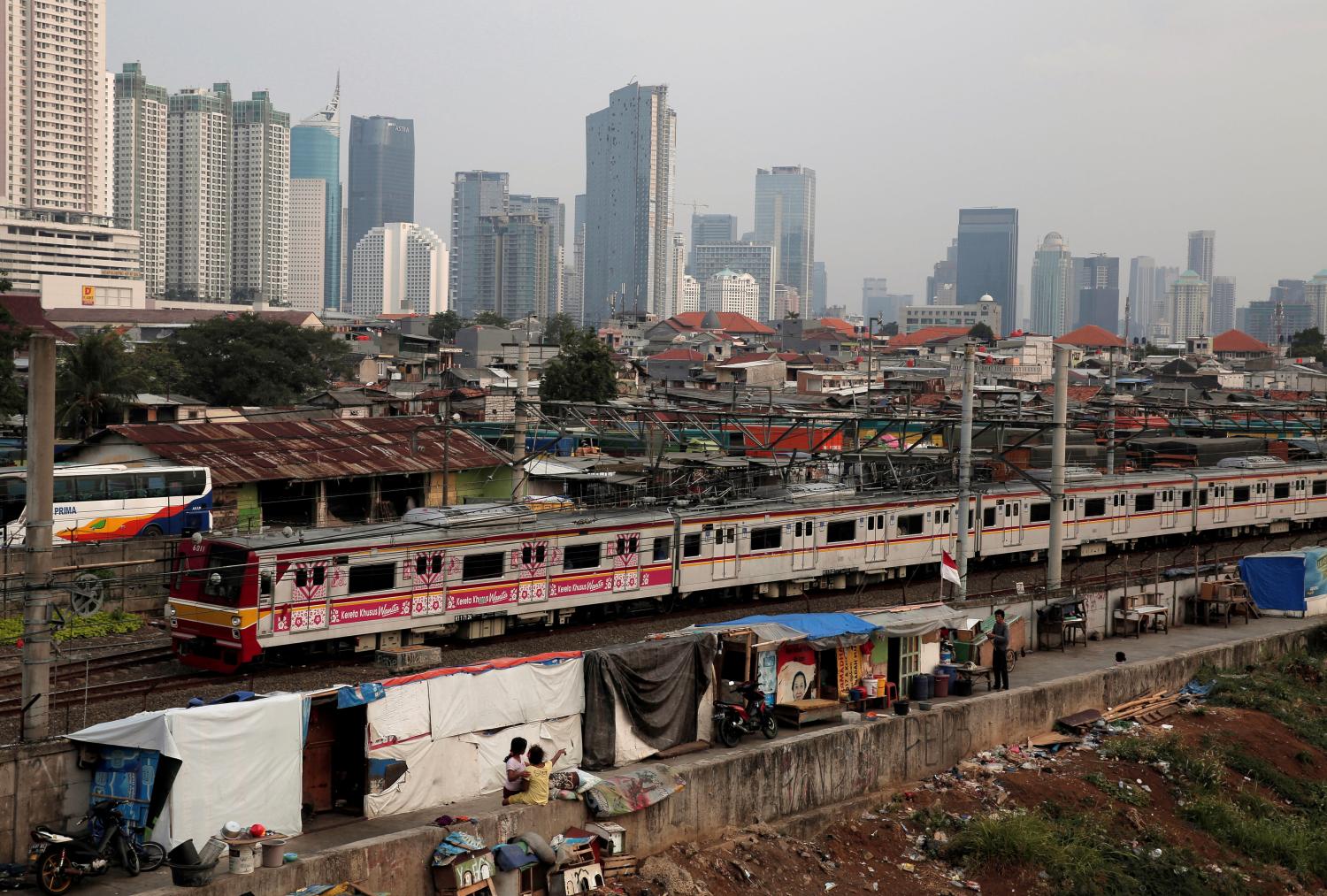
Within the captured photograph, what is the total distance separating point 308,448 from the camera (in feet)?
115

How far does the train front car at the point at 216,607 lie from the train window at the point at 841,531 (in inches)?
479

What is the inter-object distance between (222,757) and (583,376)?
146 feet

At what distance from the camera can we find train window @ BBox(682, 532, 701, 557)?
2494cm

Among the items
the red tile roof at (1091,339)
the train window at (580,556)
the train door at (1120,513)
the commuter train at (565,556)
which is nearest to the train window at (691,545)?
the commuter train at (565,556)

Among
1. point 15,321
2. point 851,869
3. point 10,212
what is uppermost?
point 10,212

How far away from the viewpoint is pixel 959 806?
55.5 feet

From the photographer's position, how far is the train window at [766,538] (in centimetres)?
2598

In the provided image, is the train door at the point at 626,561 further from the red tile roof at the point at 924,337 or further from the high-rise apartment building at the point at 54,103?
the high-rise apartment building at the point at 54,103

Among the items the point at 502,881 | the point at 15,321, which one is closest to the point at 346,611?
the point at 502,881

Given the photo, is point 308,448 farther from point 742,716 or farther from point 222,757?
point 222,757

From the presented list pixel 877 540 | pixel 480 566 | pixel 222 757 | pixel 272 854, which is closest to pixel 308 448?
pixel 480 566

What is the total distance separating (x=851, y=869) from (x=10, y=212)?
145 meters

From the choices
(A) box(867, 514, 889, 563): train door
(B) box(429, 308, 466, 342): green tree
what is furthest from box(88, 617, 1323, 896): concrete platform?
(B) box(429, 308, 466, 342): green tree

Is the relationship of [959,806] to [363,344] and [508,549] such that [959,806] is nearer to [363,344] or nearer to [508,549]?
[508,549]
